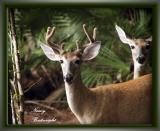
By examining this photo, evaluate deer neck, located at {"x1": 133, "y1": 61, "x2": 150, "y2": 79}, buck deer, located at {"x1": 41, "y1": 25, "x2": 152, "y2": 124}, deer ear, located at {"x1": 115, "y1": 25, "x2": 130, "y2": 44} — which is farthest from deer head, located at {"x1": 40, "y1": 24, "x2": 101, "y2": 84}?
deer neck, located at {"x1": 133, "y1": 61, "x2": 150, "y2": 79}

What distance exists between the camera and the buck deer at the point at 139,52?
1.88m

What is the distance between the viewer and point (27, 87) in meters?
1.88

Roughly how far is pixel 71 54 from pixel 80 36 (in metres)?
0.13

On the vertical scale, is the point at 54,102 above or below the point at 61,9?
below

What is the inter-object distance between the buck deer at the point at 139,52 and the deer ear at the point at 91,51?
0.53 ft

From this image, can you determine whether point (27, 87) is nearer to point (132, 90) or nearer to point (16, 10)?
point (16, 10)

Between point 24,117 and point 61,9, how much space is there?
2.43 ft

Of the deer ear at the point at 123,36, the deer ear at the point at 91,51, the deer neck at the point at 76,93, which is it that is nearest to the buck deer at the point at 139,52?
the deer ear at the point at 123,36

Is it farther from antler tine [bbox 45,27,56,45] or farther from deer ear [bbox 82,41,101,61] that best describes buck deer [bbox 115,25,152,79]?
antler tine [bbox 45,27,56,45]

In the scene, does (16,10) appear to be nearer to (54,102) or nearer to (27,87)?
(27,87)

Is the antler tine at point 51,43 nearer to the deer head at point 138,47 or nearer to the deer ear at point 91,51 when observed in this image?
the deer ear at point 91,51

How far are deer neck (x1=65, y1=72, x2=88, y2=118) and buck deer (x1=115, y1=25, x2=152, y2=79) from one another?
0.36 m
